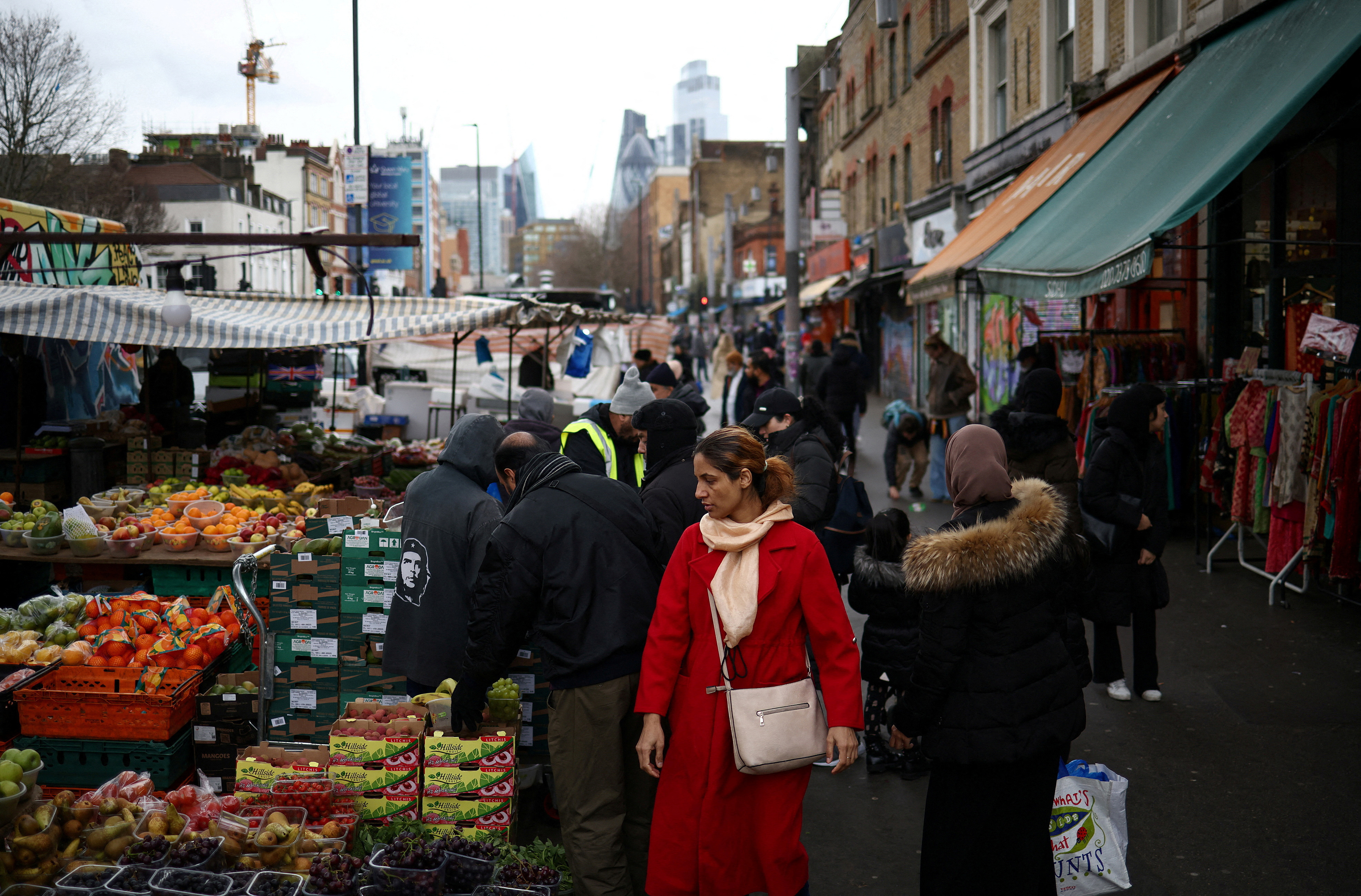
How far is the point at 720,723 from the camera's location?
137 inches

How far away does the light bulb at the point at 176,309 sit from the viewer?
8.15 m

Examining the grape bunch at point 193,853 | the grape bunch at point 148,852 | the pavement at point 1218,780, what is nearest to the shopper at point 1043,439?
the pavement at point 1218,780

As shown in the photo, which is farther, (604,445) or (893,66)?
(893,66)

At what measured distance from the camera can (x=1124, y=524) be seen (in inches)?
235

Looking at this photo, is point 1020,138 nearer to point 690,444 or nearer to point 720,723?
point 690,444

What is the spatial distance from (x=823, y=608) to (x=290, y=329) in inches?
266

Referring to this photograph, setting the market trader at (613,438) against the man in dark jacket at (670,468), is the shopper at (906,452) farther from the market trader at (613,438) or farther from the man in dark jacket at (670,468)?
the man in dark jacket at (670,468)

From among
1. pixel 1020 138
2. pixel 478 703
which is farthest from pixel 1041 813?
pixel 1020 138

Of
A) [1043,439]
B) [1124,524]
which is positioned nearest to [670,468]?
[1124,524]

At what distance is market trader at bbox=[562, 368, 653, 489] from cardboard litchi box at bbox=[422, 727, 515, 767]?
4.10 feet

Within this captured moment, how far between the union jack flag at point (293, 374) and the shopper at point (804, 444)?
11.5 meters

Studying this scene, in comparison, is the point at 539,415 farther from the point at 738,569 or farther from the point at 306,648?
the point at 738,569

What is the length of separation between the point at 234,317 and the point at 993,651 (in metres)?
7.68

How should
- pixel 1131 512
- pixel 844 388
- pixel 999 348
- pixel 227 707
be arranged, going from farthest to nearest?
pixel 999 348
pixel 844 388
pixel 1131 512
pixel 227 707
